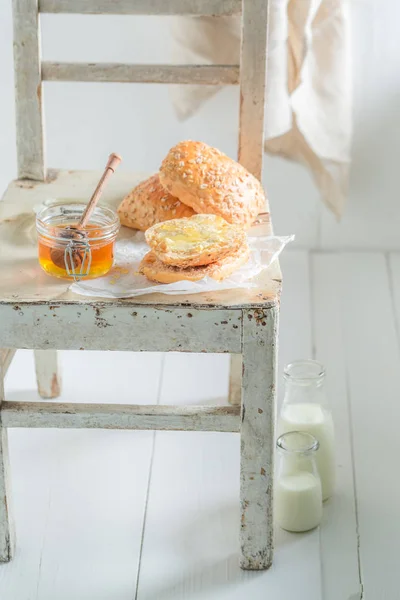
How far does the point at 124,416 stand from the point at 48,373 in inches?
21.0

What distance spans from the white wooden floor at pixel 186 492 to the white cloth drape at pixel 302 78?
38cm

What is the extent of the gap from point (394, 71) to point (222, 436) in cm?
100

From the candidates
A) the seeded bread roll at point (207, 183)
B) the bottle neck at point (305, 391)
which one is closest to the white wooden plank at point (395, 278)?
the bottle neck at point (305, 391)

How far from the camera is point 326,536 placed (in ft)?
5.08

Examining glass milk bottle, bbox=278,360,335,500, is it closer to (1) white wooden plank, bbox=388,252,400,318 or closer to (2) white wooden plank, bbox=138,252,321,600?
(2) white wooden plank, bbox=138,252,321,600

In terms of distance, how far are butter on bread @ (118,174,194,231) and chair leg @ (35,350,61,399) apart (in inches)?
17.0

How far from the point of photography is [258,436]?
137 cm

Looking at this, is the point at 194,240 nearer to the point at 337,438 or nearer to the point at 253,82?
the point at 253,82

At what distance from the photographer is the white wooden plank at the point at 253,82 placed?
5.22 feet

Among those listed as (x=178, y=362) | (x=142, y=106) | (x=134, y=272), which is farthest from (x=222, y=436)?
(x=142, y=106)

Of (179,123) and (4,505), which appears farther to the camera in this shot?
(179,123)

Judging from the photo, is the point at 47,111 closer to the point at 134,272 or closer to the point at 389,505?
the point at 134,272

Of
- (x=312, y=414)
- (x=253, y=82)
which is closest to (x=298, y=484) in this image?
(x=312, y=414)

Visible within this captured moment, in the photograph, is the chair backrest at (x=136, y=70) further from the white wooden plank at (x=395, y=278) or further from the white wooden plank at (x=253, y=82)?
the white wooden plank at (x=395, y=278)
